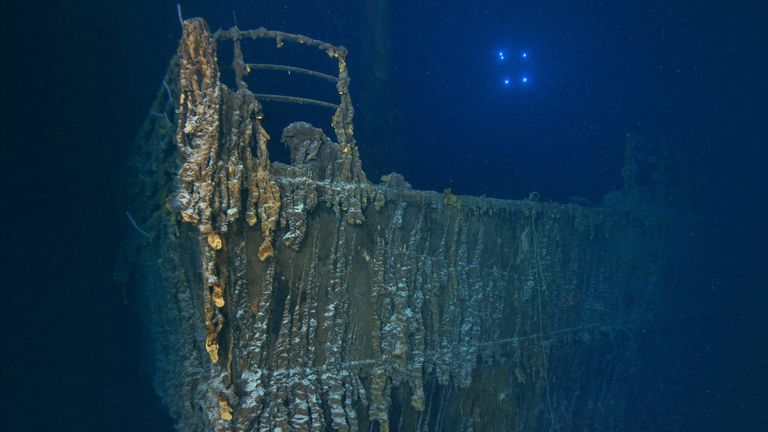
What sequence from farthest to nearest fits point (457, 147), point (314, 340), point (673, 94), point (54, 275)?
1. point (457, 147)
2. point (673, 94)
3. point (54, 275)
4. point (314, 340)

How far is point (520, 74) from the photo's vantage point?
2786 cm

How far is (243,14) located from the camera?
1745 centimetres

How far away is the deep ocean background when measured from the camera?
379 inches

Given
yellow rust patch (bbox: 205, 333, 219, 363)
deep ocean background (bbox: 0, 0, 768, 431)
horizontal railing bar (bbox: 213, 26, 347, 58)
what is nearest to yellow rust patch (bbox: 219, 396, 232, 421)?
yellow rust patch (bbox: 205, 333, 219, 363)

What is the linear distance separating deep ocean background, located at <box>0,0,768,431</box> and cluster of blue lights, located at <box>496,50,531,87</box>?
1.07 feet

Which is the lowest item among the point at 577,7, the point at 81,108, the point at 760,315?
the point at 760,315

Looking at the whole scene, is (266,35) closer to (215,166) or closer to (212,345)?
(215,166)

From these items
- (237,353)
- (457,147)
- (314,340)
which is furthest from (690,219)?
(457,147)

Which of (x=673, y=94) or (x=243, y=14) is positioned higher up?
(x=243, y=14)

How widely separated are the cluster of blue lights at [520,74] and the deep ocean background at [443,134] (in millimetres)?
325

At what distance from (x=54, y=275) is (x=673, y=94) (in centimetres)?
2165

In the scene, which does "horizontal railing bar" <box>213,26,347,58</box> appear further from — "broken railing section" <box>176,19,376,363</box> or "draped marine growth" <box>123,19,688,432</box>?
"broken railing section" <box>176,19,376,363</box>

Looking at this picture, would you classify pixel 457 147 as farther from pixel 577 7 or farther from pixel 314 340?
pixel 314 340

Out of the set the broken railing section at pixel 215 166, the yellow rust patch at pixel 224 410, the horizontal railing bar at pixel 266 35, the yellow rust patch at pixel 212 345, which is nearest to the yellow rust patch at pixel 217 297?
the broken railing section at pixel 215 166
